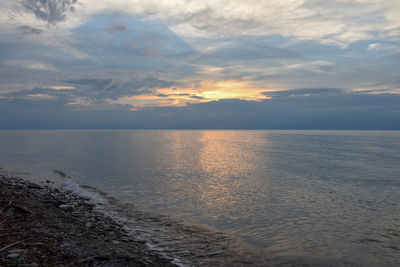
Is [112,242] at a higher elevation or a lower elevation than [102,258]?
lower

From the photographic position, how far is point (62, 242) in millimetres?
9023

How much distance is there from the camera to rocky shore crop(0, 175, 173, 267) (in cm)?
738

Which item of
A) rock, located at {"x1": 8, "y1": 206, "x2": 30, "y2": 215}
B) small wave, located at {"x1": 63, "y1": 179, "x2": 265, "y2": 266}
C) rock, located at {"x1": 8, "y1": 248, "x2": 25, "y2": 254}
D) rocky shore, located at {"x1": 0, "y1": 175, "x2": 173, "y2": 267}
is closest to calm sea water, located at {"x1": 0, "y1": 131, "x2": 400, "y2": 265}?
small wave, located at {"x1": 63, "y1": 179, "x2": 265, "y2": 266}

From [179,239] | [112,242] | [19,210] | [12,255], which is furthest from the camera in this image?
[179,239]

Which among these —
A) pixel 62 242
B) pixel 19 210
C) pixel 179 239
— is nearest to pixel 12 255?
pixel 62 242

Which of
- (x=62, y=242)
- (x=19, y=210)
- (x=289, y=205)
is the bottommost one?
(x=289, y=205)

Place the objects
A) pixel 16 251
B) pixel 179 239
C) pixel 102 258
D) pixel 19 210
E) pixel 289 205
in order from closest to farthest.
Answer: pixel 16 251 → pixel 102 258 → pixel 19 210 → pixel 179 239 → pixel 289 205

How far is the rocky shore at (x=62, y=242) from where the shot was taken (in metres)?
7.38

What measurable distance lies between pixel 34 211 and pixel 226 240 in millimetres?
9108

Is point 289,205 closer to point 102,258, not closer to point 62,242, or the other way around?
point 102,258

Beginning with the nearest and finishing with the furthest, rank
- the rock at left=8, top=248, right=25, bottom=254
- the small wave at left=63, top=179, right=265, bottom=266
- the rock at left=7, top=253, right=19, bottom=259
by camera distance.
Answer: the rock at left=7, top=253, right=19, bottom=259
the rock at left=8, top=248, right=25, bottom=254
the small wave at left=63, top=179, right=265, bottom=266

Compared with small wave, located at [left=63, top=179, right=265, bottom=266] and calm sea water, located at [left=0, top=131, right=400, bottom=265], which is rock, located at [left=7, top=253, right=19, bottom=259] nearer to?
small wave, located at [left=63, top=179, right=265, bottom=266]

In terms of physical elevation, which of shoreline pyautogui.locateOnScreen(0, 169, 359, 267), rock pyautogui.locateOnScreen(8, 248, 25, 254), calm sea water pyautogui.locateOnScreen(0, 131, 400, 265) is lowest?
calm sea water pyautogui.locateOnScreen(0, 131, 400, 265)

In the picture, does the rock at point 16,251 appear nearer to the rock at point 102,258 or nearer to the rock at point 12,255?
the rock at point 12,255
